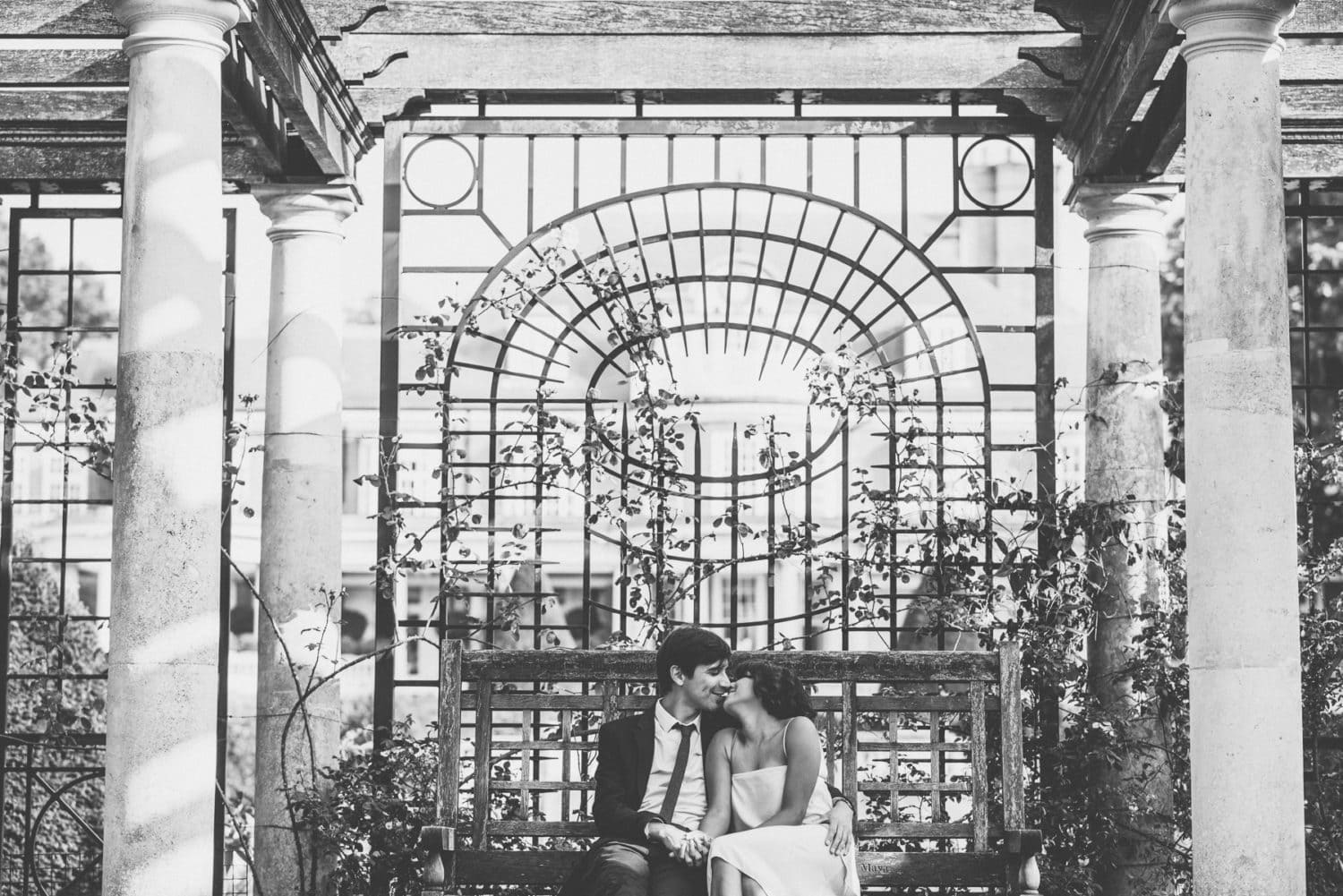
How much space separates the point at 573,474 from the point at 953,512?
220 cm

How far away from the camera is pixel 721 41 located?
29.0ft

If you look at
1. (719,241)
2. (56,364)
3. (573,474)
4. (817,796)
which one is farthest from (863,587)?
(719,241)

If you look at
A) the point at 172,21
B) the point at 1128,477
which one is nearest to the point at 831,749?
the point at 1128,477

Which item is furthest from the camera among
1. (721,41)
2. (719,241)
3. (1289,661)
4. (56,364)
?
(719,241)

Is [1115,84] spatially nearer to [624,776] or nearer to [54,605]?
[624,776]

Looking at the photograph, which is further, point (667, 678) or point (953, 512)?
point (953, 512)

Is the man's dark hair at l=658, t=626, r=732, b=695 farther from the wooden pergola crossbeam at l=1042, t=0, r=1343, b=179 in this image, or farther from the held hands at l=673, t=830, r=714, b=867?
the wooden pergola crossbeam at l=1042, t=0, r=1343, b=179

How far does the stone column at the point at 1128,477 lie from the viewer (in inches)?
329

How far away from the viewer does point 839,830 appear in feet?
20.6

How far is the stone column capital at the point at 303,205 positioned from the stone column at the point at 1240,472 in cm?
473

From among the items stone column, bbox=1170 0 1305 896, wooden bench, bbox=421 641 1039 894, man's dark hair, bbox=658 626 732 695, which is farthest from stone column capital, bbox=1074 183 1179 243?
man's dark hair, bbox=658 626 732 695

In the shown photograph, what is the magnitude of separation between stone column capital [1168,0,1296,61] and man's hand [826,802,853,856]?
3372mm

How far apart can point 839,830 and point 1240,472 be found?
211cm

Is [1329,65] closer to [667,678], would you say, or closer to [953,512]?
[953,512]
